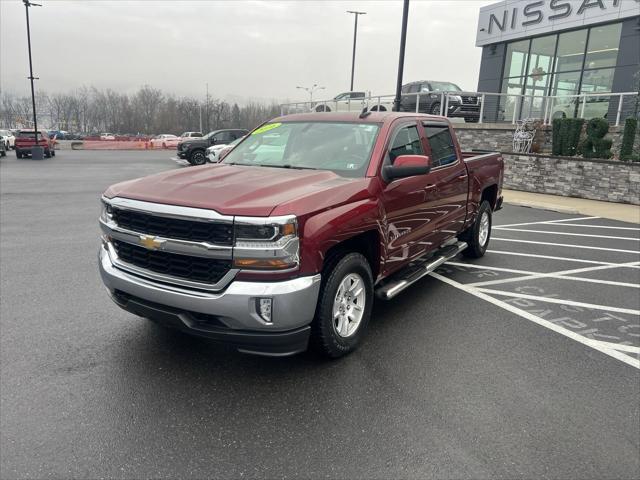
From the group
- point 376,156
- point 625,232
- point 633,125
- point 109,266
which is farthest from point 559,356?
point 633,125

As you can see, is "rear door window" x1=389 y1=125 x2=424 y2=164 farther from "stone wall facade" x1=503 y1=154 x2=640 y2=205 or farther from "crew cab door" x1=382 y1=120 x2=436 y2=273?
"stone wall facade" x1=503 y1=154 x2=640 y2=205

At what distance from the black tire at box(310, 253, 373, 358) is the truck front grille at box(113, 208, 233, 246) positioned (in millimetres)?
830

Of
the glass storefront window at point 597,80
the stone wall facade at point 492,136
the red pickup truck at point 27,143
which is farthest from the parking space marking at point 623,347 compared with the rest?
the red pickup truck at point 27,143

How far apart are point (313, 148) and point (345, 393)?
232cm

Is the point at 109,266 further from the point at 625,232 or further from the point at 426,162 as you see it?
the point at 625,232

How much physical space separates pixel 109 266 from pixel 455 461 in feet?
9.17

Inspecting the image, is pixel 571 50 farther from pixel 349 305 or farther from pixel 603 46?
pixel 349 305

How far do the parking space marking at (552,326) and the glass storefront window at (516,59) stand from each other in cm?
2320

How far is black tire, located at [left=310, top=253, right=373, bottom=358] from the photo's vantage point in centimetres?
339

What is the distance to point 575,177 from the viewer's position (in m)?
14.2

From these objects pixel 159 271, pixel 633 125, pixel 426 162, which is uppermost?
pixel 633 125

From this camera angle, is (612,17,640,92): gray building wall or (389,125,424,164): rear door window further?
(612,17,640,92): gray building wall

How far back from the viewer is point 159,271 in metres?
3.32

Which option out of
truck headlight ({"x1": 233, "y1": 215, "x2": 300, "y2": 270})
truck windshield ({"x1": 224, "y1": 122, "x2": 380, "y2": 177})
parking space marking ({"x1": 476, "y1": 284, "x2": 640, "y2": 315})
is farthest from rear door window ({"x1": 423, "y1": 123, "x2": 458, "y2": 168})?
truck headlight ({"x1": 233, "y1": 215, "x2": 300, "y2": 270})
